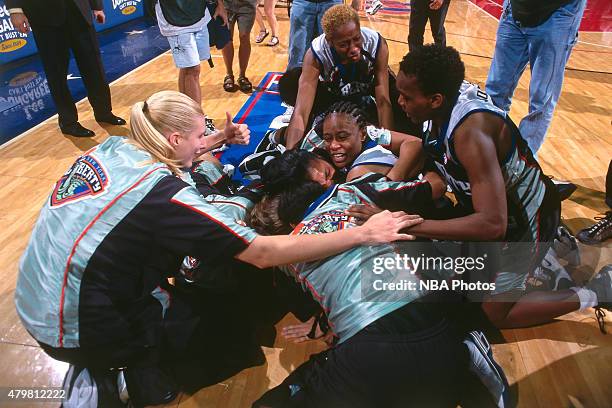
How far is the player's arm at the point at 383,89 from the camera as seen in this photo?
2.72m

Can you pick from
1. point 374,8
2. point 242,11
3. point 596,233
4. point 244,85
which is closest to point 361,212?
point 596,233

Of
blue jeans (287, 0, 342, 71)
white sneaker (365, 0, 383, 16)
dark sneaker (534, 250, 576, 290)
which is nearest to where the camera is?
dark sneaker (534, 250, 576, 290)

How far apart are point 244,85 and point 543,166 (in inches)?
119

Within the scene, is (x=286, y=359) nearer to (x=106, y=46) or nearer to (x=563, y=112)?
(x=563, y=112)

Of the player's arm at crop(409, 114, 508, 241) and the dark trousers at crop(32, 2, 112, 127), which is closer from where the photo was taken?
Result: the player's arm at crop(409, 114, 508, 241)

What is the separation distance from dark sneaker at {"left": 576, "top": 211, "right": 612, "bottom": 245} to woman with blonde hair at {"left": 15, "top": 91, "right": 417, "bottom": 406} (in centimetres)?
152

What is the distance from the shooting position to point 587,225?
8.46 feet

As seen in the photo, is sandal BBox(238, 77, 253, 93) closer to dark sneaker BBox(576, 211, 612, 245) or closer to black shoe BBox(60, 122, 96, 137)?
black shoe BBox(60, 122, 96, 137)

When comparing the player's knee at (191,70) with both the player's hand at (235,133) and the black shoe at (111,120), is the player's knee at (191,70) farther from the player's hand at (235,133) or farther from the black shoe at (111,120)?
the player's hand at (235,133)

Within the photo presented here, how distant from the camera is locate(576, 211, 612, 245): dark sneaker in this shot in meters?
2.41

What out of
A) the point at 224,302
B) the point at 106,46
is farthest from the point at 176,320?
the point at 106,46

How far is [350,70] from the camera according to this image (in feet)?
9.02

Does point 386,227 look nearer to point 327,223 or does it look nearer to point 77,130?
point 327,223

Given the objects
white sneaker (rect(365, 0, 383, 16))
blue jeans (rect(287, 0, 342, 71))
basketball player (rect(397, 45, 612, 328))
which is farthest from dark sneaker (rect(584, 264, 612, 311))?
white sneaker (rect(365, 0, 383, 16))
